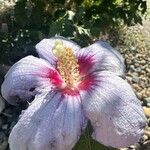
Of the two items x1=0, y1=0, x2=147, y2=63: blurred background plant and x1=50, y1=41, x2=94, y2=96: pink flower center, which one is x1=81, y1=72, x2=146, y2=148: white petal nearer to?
x1=50, y1=41, x2=94, y2=96: pink flower center

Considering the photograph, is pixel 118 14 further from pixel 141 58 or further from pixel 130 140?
pixel 130 140

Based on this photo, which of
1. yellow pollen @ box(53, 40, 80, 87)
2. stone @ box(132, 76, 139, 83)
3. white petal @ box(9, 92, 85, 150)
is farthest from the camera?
stone @ box(132, 76, 139, 83)

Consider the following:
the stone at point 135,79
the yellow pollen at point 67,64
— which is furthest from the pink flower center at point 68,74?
the stone at point 135,79

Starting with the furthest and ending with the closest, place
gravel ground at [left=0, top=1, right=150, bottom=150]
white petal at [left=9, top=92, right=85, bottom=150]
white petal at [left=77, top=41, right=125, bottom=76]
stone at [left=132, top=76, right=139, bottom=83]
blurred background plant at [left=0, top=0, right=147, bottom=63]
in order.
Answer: stone at [left=132, top=76, right=139, bottom=83] < blurred background plant at [left=0, top=0, right=147, bottom=63] < gravel ground at [left=0, top=1, right=150, bottom=150] < white petal at [left=77, top=41, right=125, bottom=76] < white petal at [left=9, top=92, right=85, bottom=150]

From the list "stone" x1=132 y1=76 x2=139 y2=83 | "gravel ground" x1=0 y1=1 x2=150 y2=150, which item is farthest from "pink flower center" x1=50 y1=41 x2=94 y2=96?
"stone" x1=132 y1=76 x2=139 y2=83

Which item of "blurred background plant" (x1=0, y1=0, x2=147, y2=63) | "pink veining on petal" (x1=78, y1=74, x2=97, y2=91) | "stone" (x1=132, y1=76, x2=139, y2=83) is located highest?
"pink veining on petal" (x1=78, y1=74, x2=97, y2=91)

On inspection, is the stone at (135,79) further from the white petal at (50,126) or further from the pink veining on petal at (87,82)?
the white petal at (50,126)

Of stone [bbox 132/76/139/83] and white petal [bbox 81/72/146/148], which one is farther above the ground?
white petal [bbox 81/72/146/148]

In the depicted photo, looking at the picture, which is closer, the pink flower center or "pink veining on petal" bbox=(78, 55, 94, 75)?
the pink flower center
